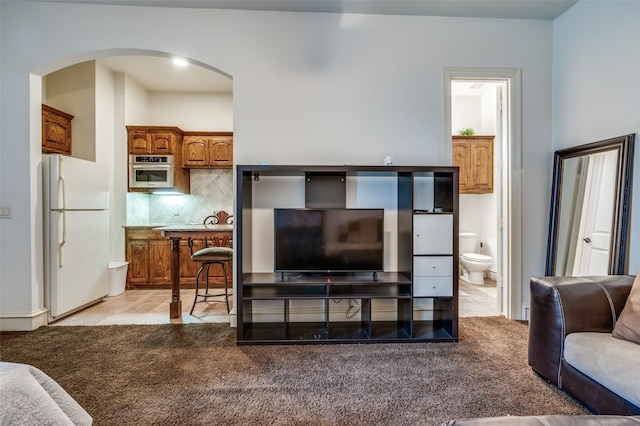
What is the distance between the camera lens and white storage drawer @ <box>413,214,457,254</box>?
2.56 metres

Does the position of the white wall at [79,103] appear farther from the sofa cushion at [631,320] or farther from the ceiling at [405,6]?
the sofa cushion at [631,320]

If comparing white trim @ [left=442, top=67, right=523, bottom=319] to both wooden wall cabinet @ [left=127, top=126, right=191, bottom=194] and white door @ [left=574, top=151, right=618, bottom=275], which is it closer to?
white door @ [left=574, top=151, right=618, bottom=275]

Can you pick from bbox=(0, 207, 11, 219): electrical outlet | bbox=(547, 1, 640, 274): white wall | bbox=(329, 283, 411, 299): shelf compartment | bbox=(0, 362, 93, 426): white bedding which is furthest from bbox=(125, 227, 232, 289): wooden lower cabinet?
bbox=(547, 1, 640, 274): white wall

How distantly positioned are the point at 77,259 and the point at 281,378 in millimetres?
2745

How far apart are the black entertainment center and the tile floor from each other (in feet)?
2.36

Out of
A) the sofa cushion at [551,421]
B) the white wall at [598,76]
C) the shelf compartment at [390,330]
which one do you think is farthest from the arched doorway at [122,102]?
the sofa cushion at [551,421]

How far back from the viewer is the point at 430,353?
2340mm

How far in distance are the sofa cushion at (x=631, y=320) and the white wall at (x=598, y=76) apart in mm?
792

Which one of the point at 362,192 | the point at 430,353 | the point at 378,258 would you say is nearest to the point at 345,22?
the point at 362,192

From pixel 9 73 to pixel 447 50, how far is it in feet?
14.0

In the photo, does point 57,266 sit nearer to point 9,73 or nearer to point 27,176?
point 27,176

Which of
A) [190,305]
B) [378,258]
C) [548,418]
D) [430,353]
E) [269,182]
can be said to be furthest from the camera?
[190,305]

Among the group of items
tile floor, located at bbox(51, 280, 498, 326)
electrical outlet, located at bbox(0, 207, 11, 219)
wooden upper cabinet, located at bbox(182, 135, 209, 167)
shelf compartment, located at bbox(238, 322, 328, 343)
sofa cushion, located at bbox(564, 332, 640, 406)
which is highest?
wooden upper cabinet, located at bbox(182, 135, 209, 167)

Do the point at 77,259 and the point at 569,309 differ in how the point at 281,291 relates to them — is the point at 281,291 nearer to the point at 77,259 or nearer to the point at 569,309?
the point at 569,309
